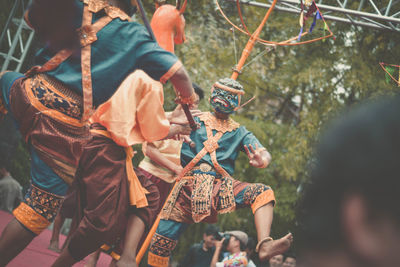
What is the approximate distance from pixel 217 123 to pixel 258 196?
2.49 ft

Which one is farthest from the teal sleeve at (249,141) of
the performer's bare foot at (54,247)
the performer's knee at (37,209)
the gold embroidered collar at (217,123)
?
the performer's bare foot at (54,247)

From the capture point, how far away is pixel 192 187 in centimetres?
362

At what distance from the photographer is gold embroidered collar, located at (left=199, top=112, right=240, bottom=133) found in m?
3.85

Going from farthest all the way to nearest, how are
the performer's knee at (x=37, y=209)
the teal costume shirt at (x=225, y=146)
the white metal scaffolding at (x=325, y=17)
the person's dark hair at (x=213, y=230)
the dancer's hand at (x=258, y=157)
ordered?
the white metal scaffolding at (x=325, y=17) < the person's dark hair at (x=213, y=230) < the teal costume shirt at (x=225, y=146) < the dancer's hand at (x=258, y=157) < the performer's knee at (x=37, y=209)

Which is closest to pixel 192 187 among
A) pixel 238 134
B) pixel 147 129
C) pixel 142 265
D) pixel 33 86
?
pixel 238 134

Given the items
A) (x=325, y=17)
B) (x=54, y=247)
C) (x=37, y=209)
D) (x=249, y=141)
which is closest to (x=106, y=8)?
(x=37, y=209)

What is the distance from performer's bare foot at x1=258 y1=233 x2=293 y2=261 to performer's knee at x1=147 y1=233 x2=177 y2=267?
80 cm

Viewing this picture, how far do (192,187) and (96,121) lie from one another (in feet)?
4.35

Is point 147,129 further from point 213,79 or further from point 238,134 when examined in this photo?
point 213,79

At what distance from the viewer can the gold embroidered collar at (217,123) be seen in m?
3.85

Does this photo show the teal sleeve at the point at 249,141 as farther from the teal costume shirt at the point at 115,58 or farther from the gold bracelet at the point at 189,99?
the teal costume shirt at the point at 115,58

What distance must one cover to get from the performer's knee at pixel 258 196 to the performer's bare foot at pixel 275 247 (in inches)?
13.5

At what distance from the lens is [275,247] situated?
9.70ft

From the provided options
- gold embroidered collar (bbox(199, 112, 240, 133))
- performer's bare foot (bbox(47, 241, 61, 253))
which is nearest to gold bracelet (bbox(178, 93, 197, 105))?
gold embroidered collar (bbox(199, 112, 240, 133))
